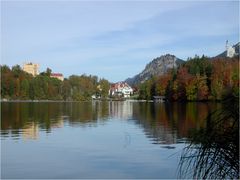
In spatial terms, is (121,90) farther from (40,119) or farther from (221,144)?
(221,144)

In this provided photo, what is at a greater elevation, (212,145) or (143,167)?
(212,145)

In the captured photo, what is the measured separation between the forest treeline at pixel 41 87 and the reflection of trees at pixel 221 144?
118574mm

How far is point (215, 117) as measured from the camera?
381cm

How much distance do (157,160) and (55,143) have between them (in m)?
6.94

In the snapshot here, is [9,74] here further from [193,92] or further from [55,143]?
[55,143]

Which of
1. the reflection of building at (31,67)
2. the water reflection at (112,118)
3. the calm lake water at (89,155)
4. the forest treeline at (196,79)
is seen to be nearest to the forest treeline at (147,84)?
the forest treeline at (196,79)

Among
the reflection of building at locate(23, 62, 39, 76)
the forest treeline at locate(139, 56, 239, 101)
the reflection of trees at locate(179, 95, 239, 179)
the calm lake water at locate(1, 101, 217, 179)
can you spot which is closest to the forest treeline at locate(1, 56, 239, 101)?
the forest treeline at locate(139, 56, 239, 101)

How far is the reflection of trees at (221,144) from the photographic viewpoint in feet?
11.6

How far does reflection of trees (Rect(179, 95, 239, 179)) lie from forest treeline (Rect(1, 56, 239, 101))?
220 ft

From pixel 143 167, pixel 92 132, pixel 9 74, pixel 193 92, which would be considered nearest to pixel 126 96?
pixel 9 74

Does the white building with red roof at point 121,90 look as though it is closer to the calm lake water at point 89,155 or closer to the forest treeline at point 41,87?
the forest treeline at point 41,87

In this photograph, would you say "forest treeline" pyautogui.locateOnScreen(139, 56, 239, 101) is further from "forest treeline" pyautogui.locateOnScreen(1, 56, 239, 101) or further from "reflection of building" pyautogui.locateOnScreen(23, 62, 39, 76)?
"reflection of building" pyautogui.locateOnScreen(23, 62, 39, 76)

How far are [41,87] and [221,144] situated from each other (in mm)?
127469

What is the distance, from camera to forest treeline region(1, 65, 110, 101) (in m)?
123
